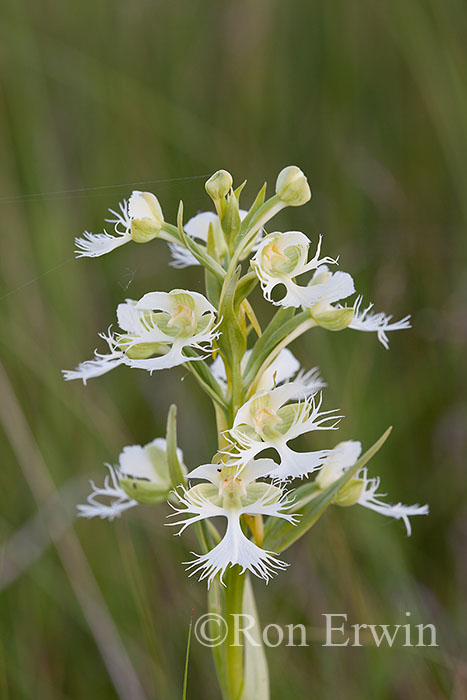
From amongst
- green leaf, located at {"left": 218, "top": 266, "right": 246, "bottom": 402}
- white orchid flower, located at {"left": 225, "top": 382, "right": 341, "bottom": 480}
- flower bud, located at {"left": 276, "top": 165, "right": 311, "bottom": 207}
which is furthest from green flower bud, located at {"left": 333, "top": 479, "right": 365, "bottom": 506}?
flower bud, located at {"left": 276, "top": 165, "right": 311, "bottom": 207}

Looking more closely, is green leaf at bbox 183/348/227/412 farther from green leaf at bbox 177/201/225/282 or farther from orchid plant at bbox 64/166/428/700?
green leaf at bbox 177/201/225/282

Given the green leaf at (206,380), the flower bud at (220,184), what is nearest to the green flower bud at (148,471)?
the green leaf at (206,380)

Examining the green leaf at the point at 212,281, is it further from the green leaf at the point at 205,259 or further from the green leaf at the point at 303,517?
the green leaf at the point at 303,517

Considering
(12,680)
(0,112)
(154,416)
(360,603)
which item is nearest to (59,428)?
(154,416)

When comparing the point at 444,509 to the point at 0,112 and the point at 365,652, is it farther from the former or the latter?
the point at 0,112

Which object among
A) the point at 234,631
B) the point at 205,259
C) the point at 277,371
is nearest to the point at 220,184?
the point at 205,259

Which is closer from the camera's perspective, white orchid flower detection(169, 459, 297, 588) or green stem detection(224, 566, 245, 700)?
white orchid flower detection(169, 459, 297, 588)

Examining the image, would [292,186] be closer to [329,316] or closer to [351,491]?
[329,316]
